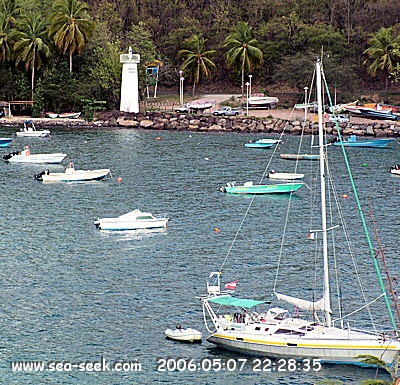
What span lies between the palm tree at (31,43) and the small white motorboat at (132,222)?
85.1 m

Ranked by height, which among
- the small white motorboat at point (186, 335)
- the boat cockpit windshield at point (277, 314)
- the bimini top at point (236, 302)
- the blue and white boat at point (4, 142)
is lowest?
the small white motorboat at point (186, 335)

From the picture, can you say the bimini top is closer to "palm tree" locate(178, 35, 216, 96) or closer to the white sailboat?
the white sailboat

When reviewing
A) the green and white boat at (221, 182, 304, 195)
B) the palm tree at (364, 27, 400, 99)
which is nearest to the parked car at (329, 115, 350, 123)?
the palm tree at (364, 27, 400, 99)

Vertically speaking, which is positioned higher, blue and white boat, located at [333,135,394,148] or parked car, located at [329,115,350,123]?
parked car, located at [329,115,350,123]

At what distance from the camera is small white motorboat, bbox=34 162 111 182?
91.4 m

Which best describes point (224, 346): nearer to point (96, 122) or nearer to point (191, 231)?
point (191, 231)

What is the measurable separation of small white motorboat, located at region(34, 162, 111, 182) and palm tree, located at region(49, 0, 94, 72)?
193ft

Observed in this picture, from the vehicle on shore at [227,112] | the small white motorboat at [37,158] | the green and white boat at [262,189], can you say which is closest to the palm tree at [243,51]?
the vehicle on shore at [227,112]

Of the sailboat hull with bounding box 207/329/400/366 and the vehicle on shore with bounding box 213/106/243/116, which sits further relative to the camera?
the vehicle on shore with bounding box 213/106/243/116

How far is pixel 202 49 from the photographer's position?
154 meters

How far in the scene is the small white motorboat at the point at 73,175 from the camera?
9144 cm

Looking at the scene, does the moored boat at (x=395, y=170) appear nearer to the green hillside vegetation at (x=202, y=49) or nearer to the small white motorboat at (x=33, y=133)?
the green hillside vegetation at (x=202, y=49)

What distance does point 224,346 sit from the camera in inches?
1743

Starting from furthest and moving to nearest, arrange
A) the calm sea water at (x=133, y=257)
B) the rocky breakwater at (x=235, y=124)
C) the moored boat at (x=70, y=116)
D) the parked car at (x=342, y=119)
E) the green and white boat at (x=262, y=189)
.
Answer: the moored boat at (x=70, y=116)
the parked car at (x=342, y=119)
the rocky breakwater at (x=235, y=124)
the green and white boat at (x=262, y=189)
the calm sea water at (x=133, y=257)
